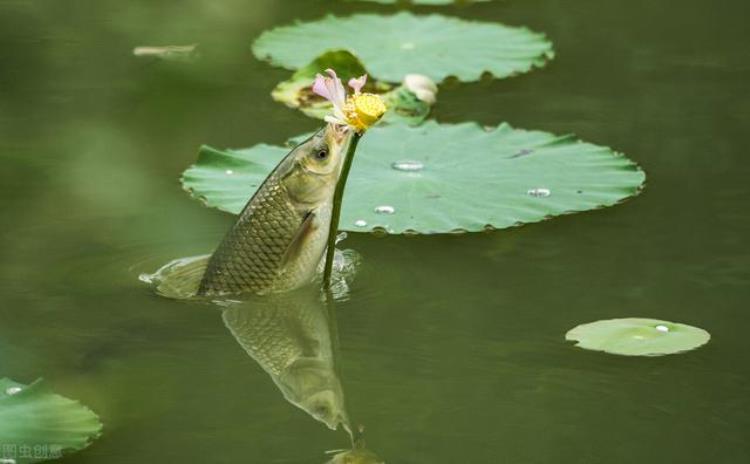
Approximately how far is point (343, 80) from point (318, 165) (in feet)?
5.01

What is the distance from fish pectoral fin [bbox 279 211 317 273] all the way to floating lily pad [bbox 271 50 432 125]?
1229mm

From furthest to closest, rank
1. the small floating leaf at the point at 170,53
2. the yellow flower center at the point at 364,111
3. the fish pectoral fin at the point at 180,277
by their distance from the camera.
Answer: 1. the small floating leaf at the point at 170,53
2. the fish pectoral fin at the point at 180,277
3. the yellow flower center at the point at 364,111

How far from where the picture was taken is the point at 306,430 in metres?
2.74

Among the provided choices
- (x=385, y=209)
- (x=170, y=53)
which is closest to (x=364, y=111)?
(x=385, y=209)

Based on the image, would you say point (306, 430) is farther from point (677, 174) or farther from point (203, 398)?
point (677, 174)

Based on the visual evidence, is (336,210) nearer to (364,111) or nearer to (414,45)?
(364,111)

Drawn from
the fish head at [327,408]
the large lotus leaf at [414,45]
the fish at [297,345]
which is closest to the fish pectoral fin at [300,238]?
the fish at [297,345]

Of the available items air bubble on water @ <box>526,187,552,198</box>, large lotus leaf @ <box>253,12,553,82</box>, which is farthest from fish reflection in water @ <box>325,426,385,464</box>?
large lotus leaf @ <box>253,12,553,82</box>

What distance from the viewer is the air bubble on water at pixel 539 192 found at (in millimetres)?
3806

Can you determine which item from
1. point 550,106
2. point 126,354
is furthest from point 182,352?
point 550,106

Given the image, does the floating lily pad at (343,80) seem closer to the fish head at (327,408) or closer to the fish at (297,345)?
the fish at (297,345)

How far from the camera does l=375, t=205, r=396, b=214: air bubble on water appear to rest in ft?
12.1

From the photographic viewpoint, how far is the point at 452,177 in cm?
389

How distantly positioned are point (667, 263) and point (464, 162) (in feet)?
2.26
